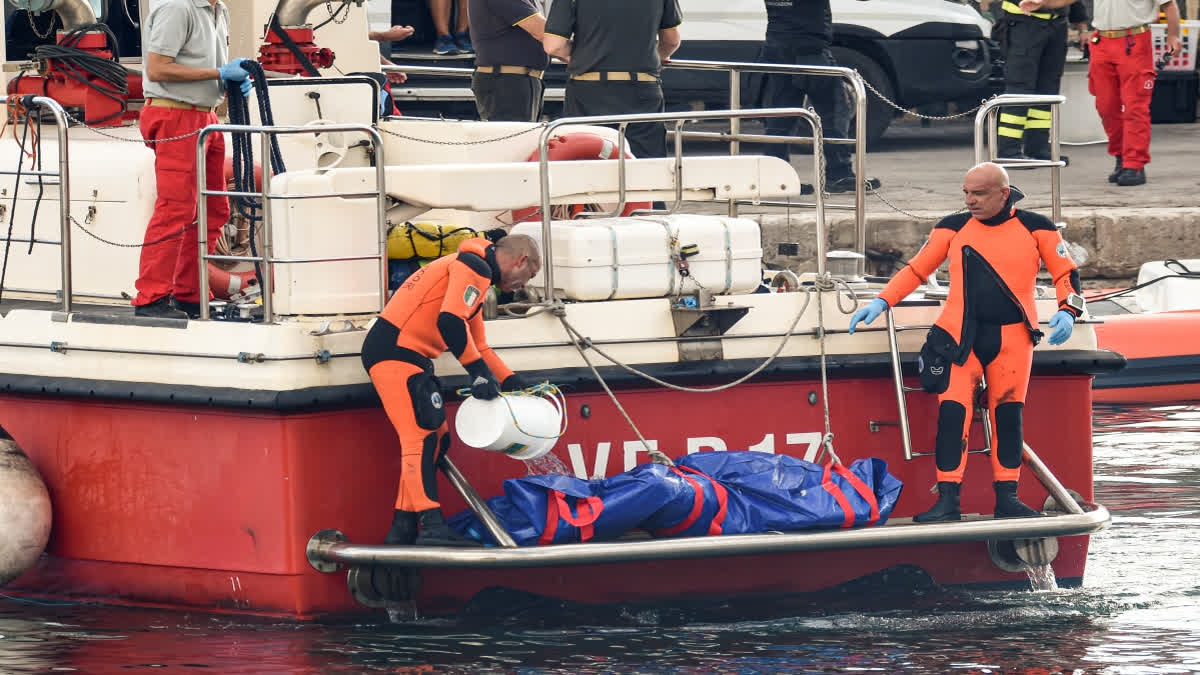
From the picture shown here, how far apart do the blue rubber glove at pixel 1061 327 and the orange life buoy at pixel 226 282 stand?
278cm

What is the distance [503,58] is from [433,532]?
327 cm

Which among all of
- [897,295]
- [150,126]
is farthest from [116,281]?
[897,295]

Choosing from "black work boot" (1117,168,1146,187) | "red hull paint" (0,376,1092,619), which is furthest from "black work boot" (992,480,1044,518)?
"black work boot" (1117,168,1146,187)

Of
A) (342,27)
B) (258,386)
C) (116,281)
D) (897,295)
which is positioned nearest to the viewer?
(258,386)

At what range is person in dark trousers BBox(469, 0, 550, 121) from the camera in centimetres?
945

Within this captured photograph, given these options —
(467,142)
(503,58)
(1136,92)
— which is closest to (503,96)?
(503,58)

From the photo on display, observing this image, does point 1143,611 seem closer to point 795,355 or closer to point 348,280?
point 795,355

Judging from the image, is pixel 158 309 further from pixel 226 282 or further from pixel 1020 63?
pixel 1020 63

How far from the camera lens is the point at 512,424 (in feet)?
21.7

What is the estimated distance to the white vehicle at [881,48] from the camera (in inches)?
589

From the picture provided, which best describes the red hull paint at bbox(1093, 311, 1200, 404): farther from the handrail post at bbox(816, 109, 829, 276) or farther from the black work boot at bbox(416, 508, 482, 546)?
the black work boot at bbox(416, 508, 482, 546)

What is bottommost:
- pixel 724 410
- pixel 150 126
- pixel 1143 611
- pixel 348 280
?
pixel 1143 611

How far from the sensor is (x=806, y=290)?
733 centimetres

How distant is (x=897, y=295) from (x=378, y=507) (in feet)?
6.02
